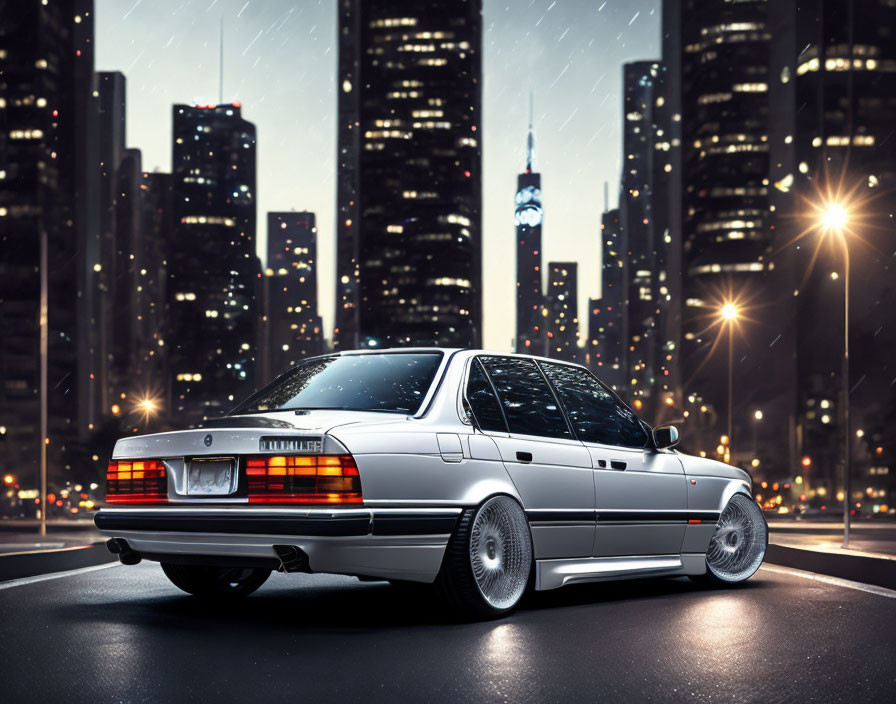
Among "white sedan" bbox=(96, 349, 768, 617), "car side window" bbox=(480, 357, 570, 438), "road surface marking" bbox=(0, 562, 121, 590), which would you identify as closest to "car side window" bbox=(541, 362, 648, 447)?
"white sedan" bbox=(96, 349, 768, 617)

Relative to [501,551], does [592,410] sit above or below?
above

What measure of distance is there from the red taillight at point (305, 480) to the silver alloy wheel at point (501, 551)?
89 centimetres

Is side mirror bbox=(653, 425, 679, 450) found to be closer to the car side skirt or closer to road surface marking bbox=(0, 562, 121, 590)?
the car side skirt

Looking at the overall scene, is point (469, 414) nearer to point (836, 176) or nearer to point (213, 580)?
point (213, 580)

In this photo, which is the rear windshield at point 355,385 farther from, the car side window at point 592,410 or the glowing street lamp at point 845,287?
the glowing street lamp at point 845,287

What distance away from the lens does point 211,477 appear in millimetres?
6469

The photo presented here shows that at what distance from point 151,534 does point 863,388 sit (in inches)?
6352

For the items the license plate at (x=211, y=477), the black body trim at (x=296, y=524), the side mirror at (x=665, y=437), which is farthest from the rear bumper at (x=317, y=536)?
the side mirror at (x=665, y=437)

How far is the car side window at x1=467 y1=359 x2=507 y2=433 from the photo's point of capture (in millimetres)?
7086

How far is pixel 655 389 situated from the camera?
198 m

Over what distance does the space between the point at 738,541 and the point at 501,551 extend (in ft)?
10.2

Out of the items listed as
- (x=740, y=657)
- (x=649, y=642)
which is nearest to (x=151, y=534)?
(x=649, y=642)

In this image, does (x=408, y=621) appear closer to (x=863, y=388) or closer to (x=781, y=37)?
(x=863, y=388)

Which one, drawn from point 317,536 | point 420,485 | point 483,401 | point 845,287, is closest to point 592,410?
point 483,401
